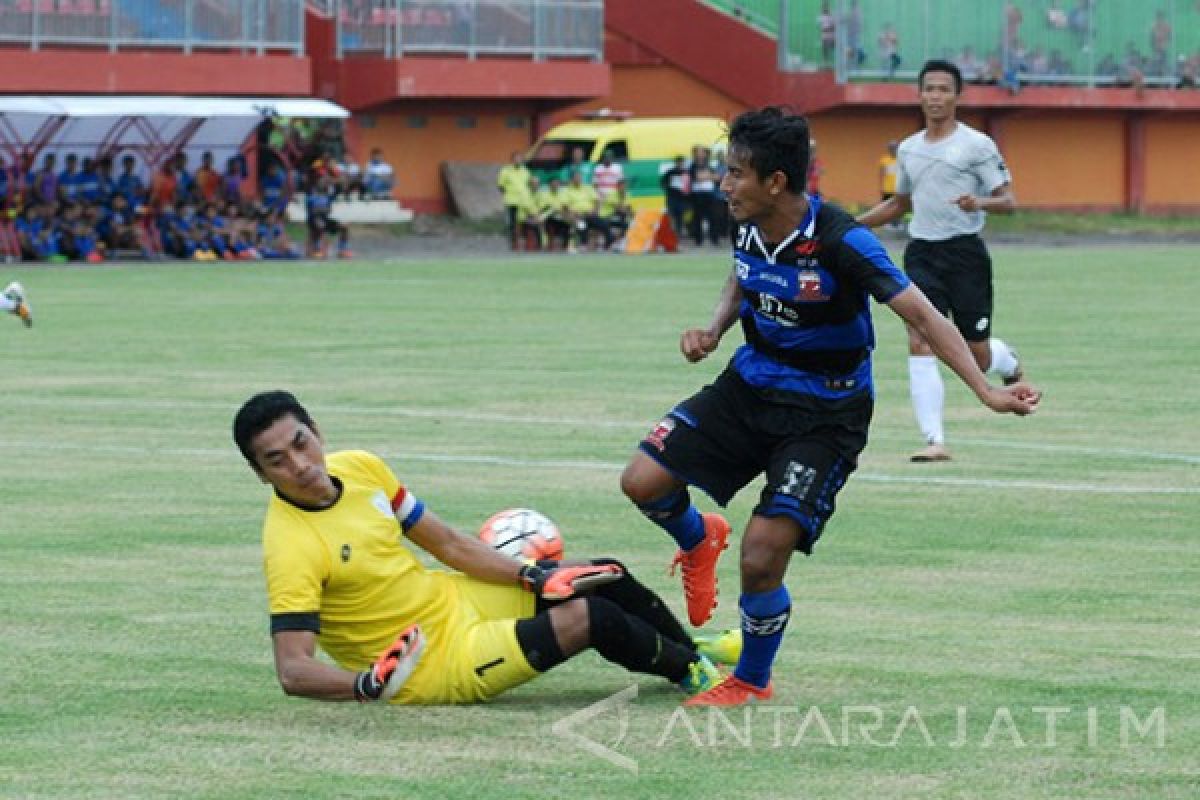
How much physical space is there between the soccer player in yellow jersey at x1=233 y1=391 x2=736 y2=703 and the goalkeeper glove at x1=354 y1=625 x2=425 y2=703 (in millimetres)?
29

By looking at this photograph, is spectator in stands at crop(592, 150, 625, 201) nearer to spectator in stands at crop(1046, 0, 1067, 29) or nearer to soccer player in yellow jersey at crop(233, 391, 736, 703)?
spectator in stands at crop(1046, 0, 1067, 29)

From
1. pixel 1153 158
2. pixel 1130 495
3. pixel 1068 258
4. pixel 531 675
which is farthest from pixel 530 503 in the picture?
pixel 1153 158

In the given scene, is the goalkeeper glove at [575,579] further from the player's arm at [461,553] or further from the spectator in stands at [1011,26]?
the spectator in stands at [1011,26]

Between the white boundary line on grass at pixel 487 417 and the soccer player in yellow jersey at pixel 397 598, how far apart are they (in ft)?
24.3

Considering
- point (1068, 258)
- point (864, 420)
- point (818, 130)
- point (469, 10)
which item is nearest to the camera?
point (864, 420)

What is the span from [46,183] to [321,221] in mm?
5066

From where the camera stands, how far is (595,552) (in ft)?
37.7

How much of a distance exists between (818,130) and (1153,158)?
35.6ft

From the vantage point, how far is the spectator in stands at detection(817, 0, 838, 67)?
61.7m

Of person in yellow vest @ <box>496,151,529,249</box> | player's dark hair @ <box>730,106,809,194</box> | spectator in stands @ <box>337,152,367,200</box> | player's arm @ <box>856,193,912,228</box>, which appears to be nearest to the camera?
player's dark hair @ <box>730,106,809,194</box>

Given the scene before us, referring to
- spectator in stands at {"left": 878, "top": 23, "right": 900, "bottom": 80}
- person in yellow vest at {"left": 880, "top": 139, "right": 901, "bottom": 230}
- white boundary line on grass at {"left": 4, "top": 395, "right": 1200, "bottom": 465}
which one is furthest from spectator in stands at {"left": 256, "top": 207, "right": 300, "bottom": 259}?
white boundary line on grass at {"left": 4, "top": 395, "right": 1200, "bottom": 465}

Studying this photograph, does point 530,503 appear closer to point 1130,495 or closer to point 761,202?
point 1130,495

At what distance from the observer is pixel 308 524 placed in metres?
8.00

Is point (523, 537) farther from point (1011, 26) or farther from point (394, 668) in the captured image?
point (1011, 26)
